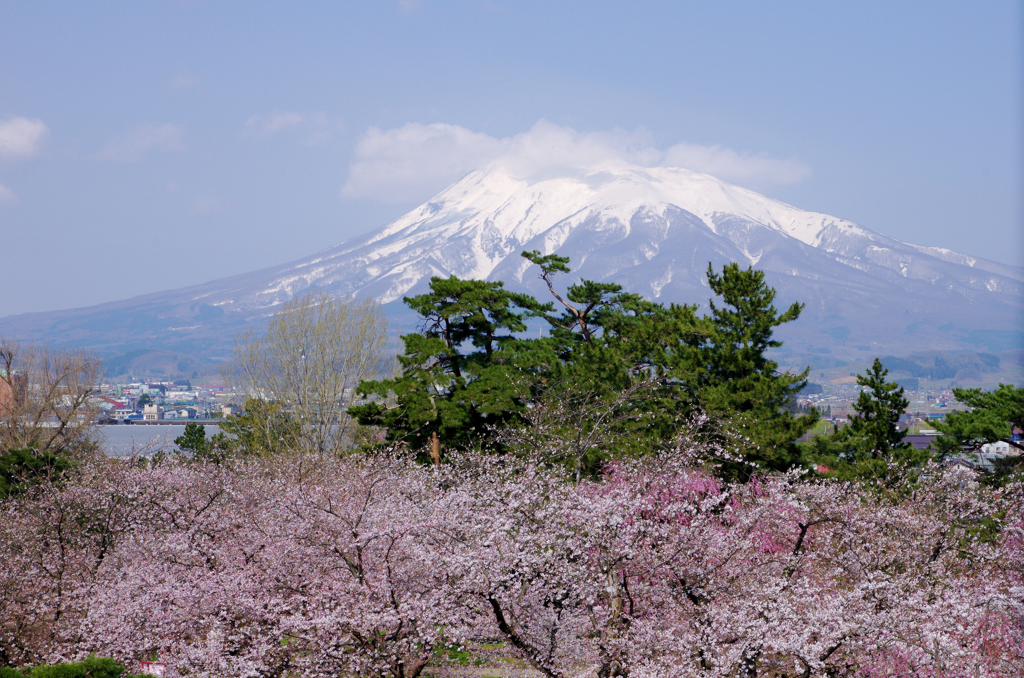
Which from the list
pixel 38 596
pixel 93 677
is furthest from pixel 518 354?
pixel 93 677

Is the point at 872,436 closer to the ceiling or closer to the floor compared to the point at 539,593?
closer to the floor

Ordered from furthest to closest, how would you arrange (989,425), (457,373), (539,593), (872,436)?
(457,373)
(872,436)
(989,425)
(539,593)

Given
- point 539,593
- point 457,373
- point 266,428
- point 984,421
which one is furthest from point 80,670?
point 266,428

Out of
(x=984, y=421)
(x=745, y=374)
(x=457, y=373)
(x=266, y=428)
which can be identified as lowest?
(x=266, y=428)

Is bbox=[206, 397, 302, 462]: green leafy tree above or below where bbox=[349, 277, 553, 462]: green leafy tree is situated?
below

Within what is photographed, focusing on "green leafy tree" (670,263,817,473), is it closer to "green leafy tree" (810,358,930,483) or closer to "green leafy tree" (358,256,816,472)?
"green leafy tree" (358,256,816,472)

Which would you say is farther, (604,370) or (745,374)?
(604,370)

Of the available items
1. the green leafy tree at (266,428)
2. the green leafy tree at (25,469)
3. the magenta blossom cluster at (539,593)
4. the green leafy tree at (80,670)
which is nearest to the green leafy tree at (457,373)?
the green leafy tree at (266,428)

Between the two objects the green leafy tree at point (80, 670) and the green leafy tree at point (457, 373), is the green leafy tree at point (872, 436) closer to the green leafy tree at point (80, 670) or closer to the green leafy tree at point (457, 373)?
the green leafy tree at point (457, 373)

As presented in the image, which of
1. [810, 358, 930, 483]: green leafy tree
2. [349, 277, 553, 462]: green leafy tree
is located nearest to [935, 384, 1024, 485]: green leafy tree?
[810, 358, 930, 483]: green leafy tree

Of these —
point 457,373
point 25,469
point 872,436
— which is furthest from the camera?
point 457,373

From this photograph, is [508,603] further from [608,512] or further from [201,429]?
[201,429]

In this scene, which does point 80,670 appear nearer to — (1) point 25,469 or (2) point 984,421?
(1) point 25,469

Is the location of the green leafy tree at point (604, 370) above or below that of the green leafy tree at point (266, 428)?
above
